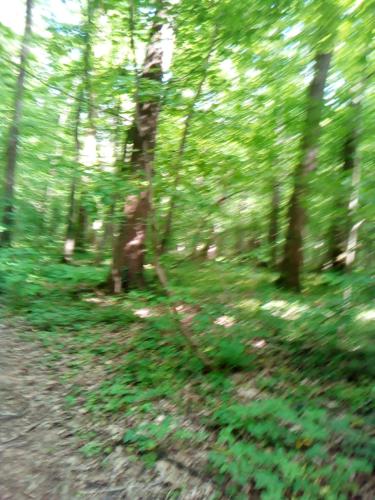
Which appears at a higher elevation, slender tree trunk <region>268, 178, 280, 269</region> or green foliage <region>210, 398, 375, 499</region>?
slender tree trunk <region>268, 178, 280, 269</region>

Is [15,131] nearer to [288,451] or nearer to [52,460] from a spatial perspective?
[52,460]

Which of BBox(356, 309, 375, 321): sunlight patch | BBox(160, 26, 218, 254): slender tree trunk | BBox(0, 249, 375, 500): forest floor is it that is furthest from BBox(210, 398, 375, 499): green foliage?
BBox(160, 26, 218, 254): slender tree trunk

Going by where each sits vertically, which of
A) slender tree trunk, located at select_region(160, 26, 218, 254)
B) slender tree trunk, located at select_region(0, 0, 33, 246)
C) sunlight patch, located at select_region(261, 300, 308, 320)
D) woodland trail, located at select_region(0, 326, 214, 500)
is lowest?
woodland trail, located at select_region(0, 326, 214, 500)

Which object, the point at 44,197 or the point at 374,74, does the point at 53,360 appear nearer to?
the point at 374,74

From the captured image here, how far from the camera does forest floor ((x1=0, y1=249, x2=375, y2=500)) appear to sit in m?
3.06

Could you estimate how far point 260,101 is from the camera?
5.80 meters

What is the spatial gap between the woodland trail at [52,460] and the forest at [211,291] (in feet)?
0.06

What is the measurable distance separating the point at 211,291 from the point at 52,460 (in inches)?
153

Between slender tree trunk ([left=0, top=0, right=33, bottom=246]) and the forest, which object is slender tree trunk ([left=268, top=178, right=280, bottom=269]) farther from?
slender tree trunk ([left=0, top=0, right=33, bottom=246])

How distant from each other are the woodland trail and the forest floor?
1 centimetres

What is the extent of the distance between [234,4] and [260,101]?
1.50 m

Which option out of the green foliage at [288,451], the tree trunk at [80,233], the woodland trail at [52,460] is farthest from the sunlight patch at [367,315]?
the tree trunk at [80,233]

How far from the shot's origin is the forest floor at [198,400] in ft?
10.0

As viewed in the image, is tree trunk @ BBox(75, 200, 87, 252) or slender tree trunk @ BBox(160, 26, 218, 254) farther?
tree trunk @ BBox(75, 200, 87, 252)
